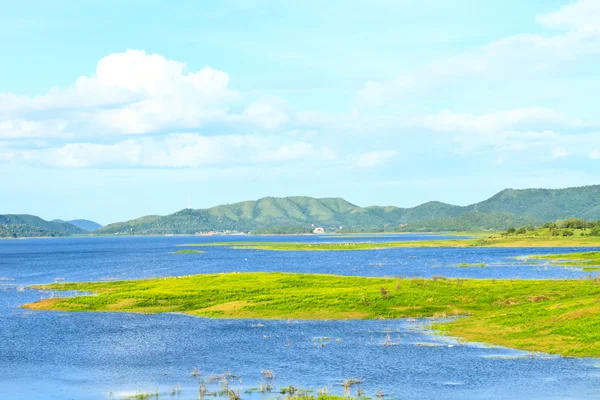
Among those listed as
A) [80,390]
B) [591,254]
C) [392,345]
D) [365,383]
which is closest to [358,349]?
[392,345]

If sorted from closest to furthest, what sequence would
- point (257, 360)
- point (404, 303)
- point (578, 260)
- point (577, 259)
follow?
point (257, 360) → point (404, 303) → point (578, 260) → point (577, 259)

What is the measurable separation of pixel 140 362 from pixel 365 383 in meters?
23.4

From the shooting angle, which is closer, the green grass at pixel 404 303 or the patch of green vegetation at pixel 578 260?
the green grass at pixel 404 303

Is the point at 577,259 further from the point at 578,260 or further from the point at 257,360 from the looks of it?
the point at 257,360

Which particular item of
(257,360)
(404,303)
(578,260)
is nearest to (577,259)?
(578,260)

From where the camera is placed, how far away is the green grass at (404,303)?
6850 centimetres

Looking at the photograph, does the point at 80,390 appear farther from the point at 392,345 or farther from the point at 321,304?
the point at 321,304

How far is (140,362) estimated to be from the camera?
212 ft

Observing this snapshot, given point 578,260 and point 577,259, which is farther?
point 577,259

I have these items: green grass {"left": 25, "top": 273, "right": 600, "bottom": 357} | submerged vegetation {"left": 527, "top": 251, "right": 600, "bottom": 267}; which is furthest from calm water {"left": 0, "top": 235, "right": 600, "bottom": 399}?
submerged vegetation {"left": 527, "top": 251, "right": 600, "bottom": 267}

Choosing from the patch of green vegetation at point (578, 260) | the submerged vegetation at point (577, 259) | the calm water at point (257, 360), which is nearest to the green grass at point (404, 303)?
the calm water at point (257, 360)

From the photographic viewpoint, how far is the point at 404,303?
93.2m

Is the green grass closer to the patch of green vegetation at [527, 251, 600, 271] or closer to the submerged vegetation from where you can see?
the patch of green vegetation at [527, 251, 600, 271]

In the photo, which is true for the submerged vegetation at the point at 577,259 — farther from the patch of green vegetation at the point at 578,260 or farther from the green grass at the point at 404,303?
the green grass at the point at 404,303
